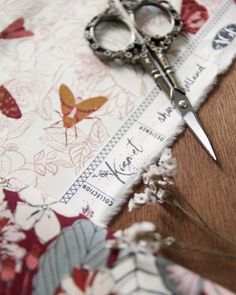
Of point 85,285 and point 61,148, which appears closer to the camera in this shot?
point 85,285

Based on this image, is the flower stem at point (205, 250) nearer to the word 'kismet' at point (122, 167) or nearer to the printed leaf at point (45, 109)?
the word 'kismet' at point (122, 167)

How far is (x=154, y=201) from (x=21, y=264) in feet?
0.45

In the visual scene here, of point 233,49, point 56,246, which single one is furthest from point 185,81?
point 56,246

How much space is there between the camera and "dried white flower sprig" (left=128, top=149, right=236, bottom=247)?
0.44 metres

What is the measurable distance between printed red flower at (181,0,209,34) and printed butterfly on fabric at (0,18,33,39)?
Result: 19cm

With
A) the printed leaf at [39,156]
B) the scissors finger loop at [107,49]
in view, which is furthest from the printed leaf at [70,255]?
the scissors finger loop at [107,49]

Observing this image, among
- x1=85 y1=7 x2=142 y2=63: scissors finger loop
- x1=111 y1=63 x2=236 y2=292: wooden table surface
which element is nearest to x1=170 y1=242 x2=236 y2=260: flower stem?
x1=111 y1=63 x2=236 y2=292: wooden table surface

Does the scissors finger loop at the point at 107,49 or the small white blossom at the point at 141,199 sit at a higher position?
the scissors finger loop at the point at 107,49

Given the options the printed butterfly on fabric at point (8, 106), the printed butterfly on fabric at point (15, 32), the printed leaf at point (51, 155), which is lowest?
the printed leaf at point (51, 155)

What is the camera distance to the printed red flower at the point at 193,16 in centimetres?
57

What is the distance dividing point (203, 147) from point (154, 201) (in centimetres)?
8

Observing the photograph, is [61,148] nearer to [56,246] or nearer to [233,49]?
[56,246]

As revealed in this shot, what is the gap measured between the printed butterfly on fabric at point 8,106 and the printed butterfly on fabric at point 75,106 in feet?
0.15

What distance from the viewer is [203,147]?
478 mm
